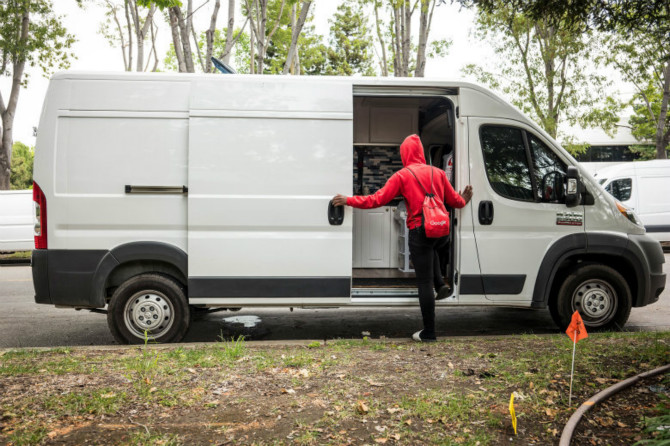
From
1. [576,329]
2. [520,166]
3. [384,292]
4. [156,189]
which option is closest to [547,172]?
[520,166]

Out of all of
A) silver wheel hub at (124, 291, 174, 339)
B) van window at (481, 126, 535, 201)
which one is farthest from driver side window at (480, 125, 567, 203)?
silver wheel hub at (124, 291, 174, 339)

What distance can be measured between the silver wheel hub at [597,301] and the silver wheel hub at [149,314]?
442cm

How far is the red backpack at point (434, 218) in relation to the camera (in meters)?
5.63

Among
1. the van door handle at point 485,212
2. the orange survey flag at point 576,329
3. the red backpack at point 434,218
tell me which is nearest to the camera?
the orange survey flag at point 576,329

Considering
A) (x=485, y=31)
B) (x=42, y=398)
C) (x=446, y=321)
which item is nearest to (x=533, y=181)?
(x=446, y=321)

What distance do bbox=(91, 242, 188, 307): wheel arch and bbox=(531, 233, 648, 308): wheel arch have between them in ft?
12.5

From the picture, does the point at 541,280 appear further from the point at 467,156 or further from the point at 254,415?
the point at 254,415

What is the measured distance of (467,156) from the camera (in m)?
6.15

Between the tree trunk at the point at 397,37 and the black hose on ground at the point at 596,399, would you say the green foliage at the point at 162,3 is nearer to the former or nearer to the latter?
the tree trunk at the point at 397,37

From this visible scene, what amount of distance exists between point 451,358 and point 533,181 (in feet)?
7.72

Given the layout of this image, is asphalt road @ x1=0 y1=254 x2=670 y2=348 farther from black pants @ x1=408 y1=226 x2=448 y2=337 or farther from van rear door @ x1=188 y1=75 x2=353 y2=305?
van rear door @ x1=188 y1=75 x2=353 y2=305

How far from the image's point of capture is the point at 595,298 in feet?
20.7

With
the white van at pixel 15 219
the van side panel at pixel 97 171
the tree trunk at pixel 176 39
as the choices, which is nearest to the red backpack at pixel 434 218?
the van side panel at pixel 97 171

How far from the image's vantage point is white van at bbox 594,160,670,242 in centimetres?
1543
